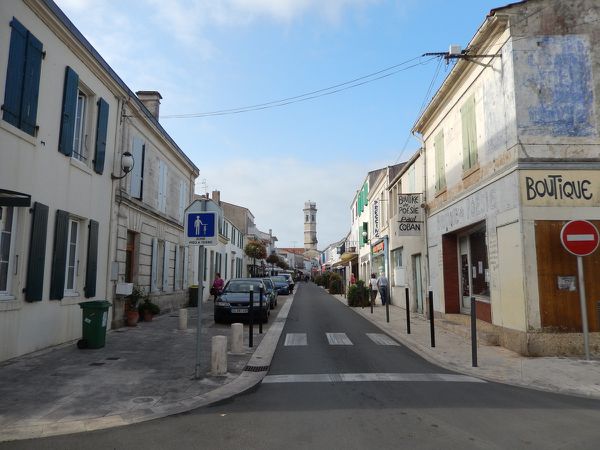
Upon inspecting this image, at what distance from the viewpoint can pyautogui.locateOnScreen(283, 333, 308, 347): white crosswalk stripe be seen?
11055 millimetres

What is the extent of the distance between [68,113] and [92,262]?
3551mm

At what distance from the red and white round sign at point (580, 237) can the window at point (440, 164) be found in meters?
6.07

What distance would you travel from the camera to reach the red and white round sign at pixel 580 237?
28.5 feet

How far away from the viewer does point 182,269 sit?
797 inches

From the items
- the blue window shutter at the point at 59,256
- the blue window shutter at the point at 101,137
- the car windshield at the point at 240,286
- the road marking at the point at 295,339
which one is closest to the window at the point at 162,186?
the car windshield at the point at 240,286

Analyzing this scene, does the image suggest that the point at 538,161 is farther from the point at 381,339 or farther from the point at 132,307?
the point at 132,307

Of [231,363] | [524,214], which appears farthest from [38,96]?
[524,214]

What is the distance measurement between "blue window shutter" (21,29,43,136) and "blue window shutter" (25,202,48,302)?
1.51 m

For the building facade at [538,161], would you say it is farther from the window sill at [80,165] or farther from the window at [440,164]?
the window sill at [80,165]

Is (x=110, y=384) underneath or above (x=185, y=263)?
underneath

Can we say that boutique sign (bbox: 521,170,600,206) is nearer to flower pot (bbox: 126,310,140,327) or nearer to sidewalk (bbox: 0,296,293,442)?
sidewalk (bbox: 0,296,293,442)

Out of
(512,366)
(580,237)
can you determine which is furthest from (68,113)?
(580,237)

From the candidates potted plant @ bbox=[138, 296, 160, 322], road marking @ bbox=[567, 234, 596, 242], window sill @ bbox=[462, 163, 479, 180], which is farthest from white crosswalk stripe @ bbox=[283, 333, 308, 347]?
window sill @ bbox=[462, 163, 479, 180]

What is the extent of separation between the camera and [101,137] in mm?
11578
